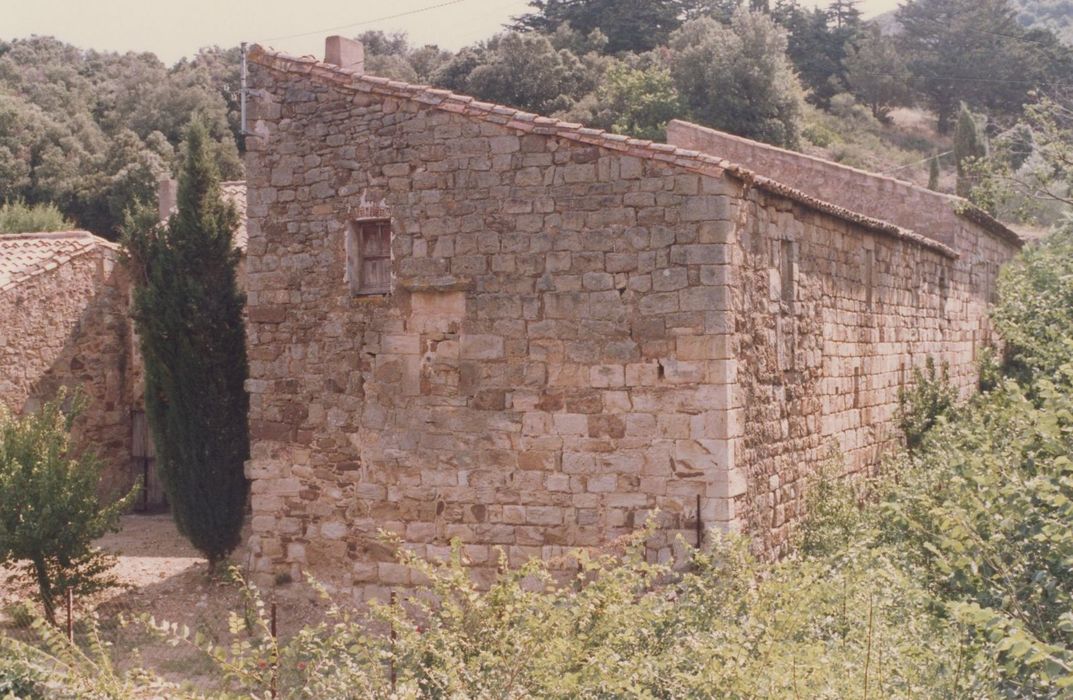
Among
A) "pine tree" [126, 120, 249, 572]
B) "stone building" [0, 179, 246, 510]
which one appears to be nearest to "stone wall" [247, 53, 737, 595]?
"pine tree" [126, 120, 249, 572]

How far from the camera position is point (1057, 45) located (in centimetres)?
4616

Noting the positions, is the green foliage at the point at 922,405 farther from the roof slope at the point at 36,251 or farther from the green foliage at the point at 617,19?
the green foliage at the point at 617,19

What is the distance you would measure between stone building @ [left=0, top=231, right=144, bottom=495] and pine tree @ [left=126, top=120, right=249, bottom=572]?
2752mm

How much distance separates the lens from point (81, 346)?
1499 cm

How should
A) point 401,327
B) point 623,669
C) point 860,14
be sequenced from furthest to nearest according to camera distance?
1. point 860,14
2. point 401,327
3. point 623,669

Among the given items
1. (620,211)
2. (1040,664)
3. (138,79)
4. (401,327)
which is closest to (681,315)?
(620,211)

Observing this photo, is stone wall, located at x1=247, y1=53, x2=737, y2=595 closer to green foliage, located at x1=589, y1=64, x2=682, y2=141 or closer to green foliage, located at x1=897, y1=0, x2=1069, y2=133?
green foliage, located at x1=589, y1=64, x2=682, y2=141

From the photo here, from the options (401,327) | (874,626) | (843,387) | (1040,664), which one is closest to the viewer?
(1040,664)

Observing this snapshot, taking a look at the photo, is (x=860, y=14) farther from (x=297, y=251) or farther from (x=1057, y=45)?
(x=297, y=251)

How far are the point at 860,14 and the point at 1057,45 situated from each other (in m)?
8.68

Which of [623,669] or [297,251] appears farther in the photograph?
[297,251]

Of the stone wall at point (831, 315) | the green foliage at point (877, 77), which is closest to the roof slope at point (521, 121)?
the stone wall at point (831, 315)

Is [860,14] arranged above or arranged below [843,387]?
above

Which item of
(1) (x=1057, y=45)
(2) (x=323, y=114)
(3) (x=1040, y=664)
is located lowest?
(3) (x=1040, y=664)
